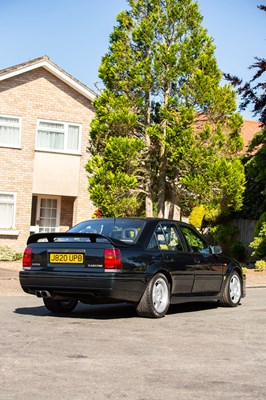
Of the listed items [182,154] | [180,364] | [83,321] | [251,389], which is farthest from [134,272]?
[182,154]

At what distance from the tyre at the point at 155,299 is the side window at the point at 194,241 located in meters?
1.09

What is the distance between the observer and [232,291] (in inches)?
465

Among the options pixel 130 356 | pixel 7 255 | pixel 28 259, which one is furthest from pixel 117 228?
pixel 7 255

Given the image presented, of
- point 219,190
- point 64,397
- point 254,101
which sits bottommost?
point 64,397

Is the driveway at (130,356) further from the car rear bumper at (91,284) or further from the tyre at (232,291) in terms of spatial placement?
the tyre at (232,291)

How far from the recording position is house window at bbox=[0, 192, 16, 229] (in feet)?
87.0

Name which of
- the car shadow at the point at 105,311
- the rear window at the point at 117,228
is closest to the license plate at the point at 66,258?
the rear window at the point at 117,228

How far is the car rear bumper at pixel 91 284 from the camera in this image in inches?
366

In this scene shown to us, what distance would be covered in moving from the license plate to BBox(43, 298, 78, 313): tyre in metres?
0.99

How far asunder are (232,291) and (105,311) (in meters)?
2.22

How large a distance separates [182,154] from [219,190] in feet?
5.18

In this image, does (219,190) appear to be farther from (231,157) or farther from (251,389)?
(251,389)

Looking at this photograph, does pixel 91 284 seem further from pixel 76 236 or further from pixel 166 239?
pixel 166 239

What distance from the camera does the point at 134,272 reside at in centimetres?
953
